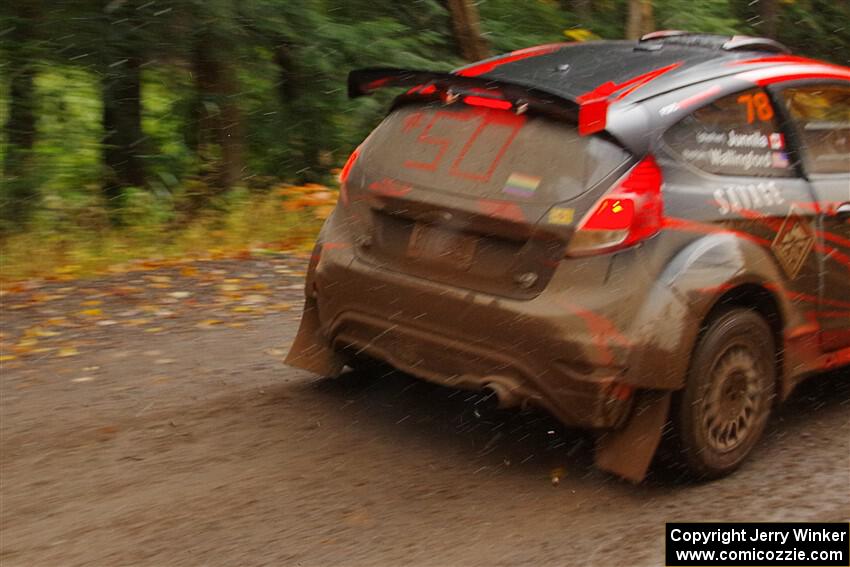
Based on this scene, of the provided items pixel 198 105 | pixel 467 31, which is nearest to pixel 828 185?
pixel 467 31

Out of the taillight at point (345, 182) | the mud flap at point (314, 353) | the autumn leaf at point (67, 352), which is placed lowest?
the autumn leaf at point (67, 352)

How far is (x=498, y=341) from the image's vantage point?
4656mm

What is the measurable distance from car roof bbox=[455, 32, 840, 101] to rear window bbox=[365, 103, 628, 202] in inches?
8.0

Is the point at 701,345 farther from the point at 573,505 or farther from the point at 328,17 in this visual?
the point at 328,17

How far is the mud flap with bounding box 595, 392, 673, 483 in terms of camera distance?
4605mm

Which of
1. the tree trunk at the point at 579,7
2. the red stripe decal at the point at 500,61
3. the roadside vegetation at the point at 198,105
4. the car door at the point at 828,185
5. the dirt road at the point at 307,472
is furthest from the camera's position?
the tree trunk at the point at 579,7

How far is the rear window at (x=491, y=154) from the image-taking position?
461 cm

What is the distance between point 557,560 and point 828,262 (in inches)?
82.7

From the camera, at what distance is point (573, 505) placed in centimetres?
468

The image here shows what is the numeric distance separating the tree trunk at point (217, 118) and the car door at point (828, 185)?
228 inches

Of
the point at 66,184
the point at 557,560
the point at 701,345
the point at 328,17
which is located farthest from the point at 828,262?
the point at 66,184

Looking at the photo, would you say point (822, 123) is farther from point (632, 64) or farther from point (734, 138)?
point (632, 64)

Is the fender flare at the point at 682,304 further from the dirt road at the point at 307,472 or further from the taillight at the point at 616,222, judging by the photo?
the dirt road at the point at 307,472

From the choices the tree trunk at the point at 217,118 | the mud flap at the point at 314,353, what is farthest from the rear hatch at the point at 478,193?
the tree trunk at the point at 217,118
